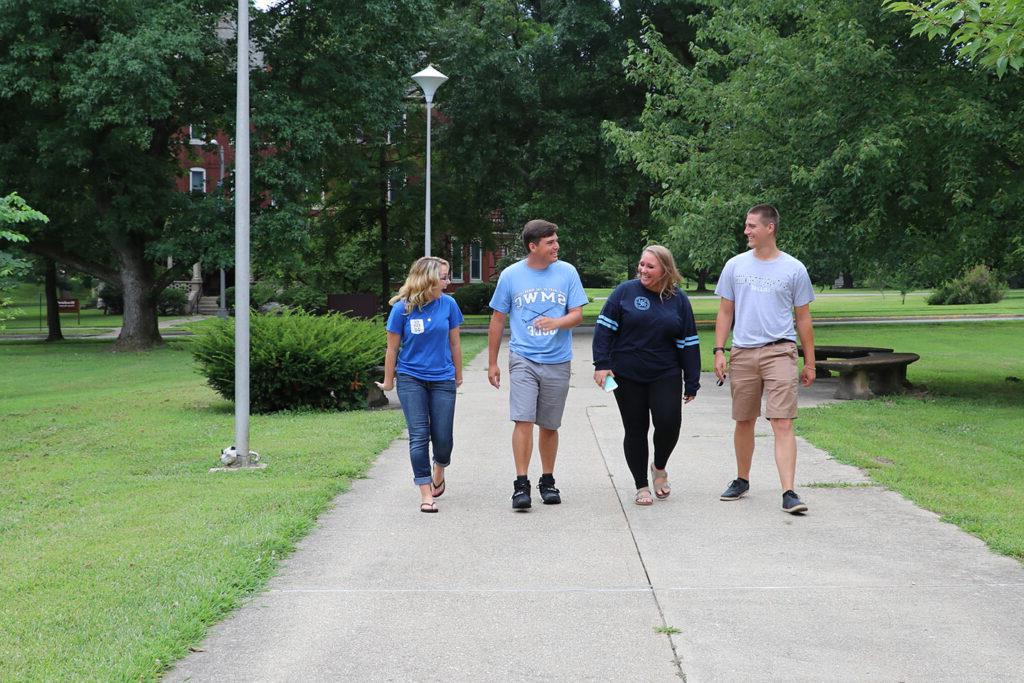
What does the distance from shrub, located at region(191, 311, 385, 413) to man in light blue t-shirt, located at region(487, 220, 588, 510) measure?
6.59 m

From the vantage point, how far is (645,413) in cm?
788

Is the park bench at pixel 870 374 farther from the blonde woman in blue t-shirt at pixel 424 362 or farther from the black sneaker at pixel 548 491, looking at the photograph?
the blonde woman in blue t-shirt at pixel 424 362

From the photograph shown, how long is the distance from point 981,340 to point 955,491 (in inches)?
914

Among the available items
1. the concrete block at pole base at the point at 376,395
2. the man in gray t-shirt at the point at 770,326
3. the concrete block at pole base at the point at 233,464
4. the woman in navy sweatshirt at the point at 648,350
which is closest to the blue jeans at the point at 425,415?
the woman in navy sweatshirt at the point at 648,350

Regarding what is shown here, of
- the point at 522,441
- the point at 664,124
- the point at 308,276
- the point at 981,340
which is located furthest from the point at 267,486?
the point at 308,276

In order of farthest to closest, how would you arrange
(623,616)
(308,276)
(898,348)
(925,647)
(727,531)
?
(308,276)
(898,348)
(727,531)
(623,616)
(925,647)

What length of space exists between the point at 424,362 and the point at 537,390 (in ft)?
2.58

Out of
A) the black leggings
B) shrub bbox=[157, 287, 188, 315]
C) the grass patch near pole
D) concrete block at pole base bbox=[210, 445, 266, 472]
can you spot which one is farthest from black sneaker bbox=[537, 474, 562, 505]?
shrub bbox=[157, 287, 188, 315]

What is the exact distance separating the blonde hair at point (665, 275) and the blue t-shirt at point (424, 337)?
136cm

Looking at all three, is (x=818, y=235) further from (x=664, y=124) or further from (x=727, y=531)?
(x=727, y=531)

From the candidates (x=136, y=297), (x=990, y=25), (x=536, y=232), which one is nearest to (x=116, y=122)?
(x=136, y=297)

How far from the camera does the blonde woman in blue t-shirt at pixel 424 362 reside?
779 cm

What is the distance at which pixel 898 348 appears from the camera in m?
26.8

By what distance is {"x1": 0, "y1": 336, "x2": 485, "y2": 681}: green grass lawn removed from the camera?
4.88m
